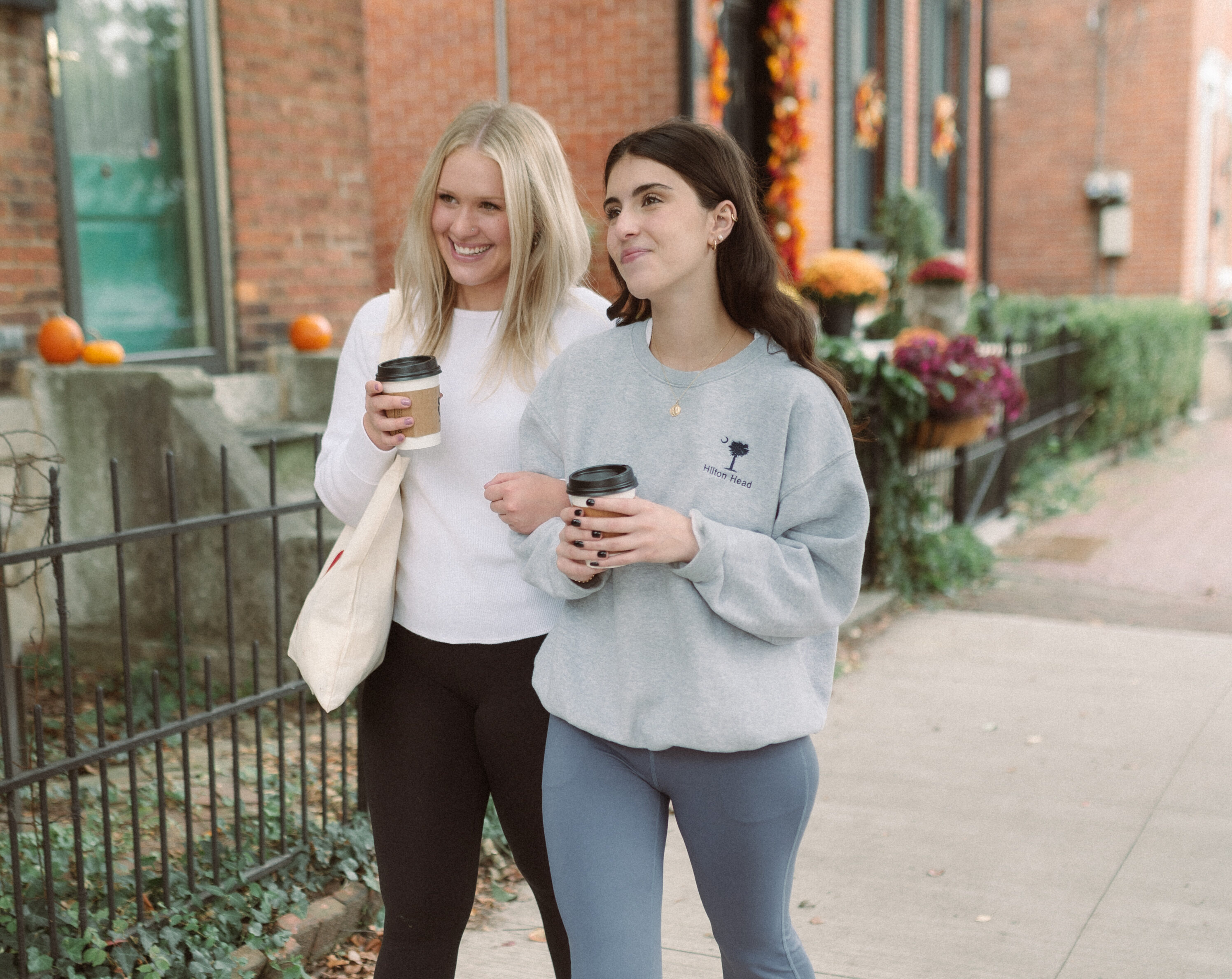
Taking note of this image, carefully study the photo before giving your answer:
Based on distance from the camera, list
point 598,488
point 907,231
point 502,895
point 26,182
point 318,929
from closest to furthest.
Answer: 1. point 598,488
2. point 318,929
3. point 502,895
4. point 26,182
5. point 907,231

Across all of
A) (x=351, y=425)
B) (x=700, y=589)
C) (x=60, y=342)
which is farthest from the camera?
(x=60, y=342)

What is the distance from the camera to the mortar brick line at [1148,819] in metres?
3.24

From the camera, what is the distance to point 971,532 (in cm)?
743

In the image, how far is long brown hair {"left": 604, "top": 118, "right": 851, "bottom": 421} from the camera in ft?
6.46

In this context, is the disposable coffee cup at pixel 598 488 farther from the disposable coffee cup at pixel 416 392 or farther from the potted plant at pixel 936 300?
the potted plant at pixel 936 300

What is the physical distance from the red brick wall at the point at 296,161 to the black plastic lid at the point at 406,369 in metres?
4.64

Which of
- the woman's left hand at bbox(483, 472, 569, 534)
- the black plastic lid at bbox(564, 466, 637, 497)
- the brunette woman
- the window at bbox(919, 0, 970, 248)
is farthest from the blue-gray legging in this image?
the window at bbox(919, 0, 970, 248)

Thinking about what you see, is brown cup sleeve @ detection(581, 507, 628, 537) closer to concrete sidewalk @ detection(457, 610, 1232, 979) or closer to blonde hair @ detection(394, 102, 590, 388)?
blonde hair @ detection(394, 102, 590, 388)

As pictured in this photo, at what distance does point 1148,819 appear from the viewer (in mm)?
3971

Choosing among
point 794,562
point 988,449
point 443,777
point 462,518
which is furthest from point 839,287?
point 794,562

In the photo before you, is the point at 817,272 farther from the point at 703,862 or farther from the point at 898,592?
the point at 703,862

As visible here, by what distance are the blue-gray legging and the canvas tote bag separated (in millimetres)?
421

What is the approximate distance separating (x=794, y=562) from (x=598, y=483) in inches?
13.3

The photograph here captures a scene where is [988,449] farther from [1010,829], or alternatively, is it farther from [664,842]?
[664,842]
